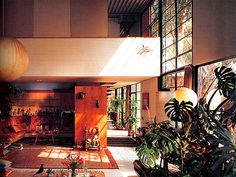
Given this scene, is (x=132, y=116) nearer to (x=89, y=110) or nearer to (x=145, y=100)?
(x=145, y=100)

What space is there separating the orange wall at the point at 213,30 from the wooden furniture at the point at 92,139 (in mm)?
5327

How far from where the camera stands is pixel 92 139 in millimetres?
11250

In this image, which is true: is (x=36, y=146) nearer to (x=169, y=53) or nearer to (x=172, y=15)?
(x=169, y=53)

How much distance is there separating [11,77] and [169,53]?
8.24 meters

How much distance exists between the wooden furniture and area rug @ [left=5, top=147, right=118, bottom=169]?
0.21 meters

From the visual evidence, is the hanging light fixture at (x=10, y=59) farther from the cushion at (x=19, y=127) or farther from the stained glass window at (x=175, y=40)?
the cushion at (x=19, y=127)

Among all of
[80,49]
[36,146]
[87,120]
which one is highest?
[80,49]

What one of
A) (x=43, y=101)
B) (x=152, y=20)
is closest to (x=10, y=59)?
(x=152, y=20)

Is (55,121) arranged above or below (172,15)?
below

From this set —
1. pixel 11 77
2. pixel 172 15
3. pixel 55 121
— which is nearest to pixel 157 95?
pixel 172 15

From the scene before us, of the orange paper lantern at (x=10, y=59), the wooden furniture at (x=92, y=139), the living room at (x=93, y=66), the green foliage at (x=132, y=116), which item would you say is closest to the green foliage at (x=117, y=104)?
the green foliage at (x=132, y=116)

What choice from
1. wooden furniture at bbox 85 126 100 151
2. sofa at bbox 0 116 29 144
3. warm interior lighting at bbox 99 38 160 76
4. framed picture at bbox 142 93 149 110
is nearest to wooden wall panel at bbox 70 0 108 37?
warm interior lighting at bbox 99 38 160 76

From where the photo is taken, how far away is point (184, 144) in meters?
4.14

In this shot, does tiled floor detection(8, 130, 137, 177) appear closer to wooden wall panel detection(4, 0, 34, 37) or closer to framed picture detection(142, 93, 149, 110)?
framed picture detection(142, 93, 149, 110)
